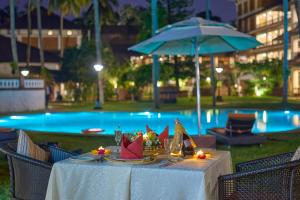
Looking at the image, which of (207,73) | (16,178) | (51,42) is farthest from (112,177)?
(51,42)

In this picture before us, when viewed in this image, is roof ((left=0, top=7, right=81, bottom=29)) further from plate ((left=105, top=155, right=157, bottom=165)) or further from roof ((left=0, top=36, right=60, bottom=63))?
plate ((left=105, top=155, right=157, bottom=165))

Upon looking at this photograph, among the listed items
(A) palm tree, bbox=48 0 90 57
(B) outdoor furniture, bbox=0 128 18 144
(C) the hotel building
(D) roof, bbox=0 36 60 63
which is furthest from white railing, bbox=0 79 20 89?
(C) the hotel building

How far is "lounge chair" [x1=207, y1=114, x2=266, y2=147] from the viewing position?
37.7ft

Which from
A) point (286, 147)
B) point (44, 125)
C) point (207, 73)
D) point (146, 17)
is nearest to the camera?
point (286, 147)

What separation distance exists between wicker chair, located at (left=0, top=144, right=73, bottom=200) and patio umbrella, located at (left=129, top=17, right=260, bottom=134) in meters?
4.14

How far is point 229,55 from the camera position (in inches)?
2645

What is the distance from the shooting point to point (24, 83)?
2903 cm

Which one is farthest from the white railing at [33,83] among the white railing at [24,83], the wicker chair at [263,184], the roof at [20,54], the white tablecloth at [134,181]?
the wicker chair at [263,184]

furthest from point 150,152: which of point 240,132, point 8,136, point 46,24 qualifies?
point 46,24

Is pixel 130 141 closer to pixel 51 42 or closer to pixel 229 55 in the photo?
pixel 51 42

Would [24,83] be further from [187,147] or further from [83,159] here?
[187,147]

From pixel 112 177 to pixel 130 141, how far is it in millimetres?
646

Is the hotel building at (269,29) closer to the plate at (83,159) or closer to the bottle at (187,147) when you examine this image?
the bottle at (187,147)

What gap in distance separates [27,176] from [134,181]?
129 cm
